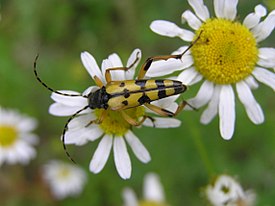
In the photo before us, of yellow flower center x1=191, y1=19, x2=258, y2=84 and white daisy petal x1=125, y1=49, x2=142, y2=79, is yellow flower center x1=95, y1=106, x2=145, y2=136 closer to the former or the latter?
white daisy petal x1=125, y1=49, x2=142, y2=79

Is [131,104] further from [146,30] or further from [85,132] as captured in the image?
[146,30]

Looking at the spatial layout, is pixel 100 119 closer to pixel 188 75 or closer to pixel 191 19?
pixel 188 75

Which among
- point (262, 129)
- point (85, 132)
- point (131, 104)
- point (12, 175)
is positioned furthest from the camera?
point (12, 175)

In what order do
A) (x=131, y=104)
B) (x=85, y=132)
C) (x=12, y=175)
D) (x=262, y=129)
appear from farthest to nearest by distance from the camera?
(x=12, y=175) → (x=262, y=129) → (x=85, y=132) → (x=131, y=104)

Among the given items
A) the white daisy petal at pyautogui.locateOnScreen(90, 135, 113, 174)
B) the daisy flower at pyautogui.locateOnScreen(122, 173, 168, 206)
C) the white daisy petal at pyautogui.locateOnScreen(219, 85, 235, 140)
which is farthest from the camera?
the daisy flower at pyautogui.locateOnScreen(122, 173, 168, 206)

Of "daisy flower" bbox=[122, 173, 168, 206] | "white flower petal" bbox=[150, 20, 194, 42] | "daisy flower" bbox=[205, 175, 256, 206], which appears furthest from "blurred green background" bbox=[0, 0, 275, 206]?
"white flower petal" bbox=[150, 20, 194, 42]

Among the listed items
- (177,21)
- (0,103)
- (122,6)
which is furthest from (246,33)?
(0,103)

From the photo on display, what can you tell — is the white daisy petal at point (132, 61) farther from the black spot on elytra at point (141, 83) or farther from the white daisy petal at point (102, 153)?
the white daisy petal at point (102, 153)
